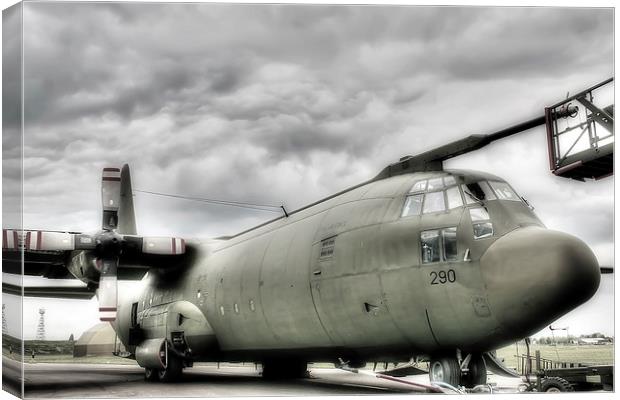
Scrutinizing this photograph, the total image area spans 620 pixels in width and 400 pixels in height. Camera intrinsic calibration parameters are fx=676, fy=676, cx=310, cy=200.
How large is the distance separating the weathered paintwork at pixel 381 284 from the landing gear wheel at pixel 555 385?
2.37 m

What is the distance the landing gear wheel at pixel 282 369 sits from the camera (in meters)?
14.1

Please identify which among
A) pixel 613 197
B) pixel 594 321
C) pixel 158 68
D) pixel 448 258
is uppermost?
pixel 158 68

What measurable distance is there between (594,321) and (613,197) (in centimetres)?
204

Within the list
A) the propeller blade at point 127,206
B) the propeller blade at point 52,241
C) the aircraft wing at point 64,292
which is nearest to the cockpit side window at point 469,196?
the propeller blade at point 52,241

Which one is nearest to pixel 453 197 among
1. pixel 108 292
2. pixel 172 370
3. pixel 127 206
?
pixel 108 292

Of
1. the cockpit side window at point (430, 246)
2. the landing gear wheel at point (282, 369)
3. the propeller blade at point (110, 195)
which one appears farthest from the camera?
the landing gear wheel at point (282, 369)

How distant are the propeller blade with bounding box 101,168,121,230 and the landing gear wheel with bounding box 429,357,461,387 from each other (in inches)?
277

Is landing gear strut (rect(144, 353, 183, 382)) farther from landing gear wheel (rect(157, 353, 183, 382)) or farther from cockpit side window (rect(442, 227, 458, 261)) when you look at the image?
cockpit side window (rect(442, 227, 458, 261))

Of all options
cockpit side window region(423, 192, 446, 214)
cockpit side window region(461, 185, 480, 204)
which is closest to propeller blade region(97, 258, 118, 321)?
cockpit side window region(423, 192, 446, 214)

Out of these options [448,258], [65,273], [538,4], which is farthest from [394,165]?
[65,273]

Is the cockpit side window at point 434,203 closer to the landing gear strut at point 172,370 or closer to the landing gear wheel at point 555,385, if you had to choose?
the landing gear wheel at point 555,385

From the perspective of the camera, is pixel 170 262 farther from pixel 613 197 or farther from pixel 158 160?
pixel 613 197

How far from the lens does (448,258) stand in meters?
9.36

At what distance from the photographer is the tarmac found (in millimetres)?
11312
